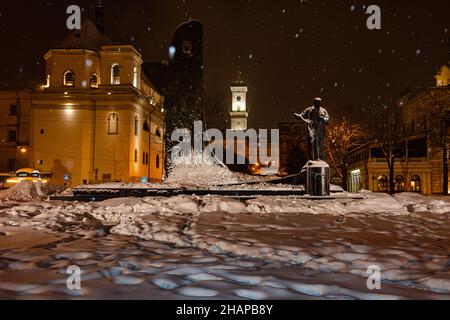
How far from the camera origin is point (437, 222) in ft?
34.8

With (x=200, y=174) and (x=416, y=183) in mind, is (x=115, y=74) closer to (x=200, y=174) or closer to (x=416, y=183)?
(x=200, y=174)

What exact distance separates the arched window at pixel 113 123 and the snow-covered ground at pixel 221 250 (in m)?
34.6

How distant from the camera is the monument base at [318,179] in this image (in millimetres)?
14516

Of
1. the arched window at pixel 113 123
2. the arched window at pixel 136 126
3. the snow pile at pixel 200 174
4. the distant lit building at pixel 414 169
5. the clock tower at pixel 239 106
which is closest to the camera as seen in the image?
the snow pile at pixel 200 174

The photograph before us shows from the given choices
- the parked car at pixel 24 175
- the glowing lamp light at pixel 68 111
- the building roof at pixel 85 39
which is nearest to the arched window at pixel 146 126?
the glowing lamp light at pixel 68 111

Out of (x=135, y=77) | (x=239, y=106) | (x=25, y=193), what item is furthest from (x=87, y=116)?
(x=239, y=106)

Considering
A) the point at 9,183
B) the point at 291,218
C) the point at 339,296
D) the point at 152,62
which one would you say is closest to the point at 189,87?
the point at 291,218

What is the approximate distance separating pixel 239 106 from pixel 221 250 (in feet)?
376

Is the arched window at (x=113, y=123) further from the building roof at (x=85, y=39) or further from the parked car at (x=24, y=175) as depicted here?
the parked car at (x=24, y=175)

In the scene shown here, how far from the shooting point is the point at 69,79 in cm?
4609

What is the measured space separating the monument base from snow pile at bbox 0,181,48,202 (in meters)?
10.3

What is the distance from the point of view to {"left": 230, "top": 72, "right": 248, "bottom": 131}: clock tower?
390ft

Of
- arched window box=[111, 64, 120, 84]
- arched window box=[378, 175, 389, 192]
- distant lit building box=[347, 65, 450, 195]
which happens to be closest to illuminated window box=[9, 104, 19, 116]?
arched window box=[111, 64, 120, 84]
